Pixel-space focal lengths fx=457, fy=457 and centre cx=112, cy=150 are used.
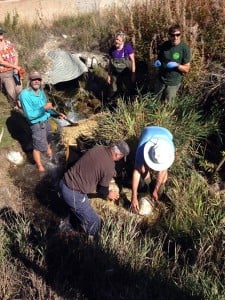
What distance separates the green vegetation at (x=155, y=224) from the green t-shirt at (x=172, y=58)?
358 millimetres

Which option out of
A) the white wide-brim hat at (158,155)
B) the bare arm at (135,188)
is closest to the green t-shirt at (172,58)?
the white wide-brim hat at (158,155)

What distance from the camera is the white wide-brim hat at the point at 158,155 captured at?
4938 mm

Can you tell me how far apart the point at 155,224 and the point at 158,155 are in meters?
1.26

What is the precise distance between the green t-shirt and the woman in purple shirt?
885 millimetres

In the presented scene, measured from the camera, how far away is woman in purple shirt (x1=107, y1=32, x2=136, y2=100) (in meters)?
7.49

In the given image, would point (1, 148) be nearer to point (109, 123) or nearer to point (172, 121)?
point (109, 123)

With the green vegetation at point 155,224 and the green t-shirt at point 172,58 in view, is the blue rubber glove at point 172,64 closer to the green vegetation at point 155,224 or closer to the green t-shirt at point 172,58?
the green t-shirt at point 172,58

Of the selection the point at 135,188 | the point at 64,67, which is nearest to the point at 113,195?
the point at 135,188

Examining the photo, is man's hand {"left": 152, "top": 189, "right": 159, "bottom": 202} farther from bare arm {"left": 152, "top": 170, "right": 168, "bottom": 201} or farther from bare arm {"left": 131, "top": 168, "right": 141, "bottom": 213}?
bare arm {"left": 131, "top": 168, "right": 141, "bottom": 213}

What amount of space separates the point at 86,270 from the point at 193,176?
2.13 m

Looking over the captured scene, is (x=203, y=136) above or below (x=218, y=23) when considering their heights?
below

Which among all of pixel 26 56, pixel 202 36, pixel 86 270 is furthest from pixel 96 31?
pixel 86 270

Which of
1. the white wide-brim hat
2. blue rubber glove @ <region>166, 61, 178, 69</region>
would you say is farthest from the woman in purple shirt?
the white wide-brim hat

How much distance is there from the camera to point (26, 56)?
9375 mm
